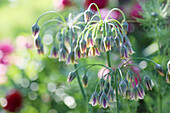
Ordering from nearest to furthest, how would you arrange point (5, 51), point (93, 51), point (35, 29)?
point (93, 51), point (35, 29), point (5, 51)

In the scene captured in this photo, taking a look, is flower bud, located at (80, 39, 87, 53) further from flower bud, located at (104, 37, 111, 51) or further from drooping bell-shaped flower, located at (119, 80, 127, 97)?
drooping bell-shaped flower, located at (119, 80, 127, 97)

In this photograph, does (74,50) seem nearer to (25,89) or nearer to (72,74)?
(72,74)

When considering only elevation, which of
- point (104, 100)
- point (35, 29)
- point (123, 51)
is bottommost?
point (104, 100)

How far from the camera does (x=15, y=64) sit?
276cm

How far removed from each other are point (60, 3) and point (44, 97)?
2.94ft

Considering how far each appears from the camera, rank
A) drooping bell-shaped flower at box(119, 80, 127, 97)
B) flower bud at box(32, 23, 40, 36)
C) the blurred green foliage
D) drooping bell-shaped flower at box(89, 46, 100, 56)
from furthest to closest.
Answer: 1. the blurred green foliage
2. flower bud at box(32, 23, 40, 36)
3. drooping bell-shaped flower at box(89, 46, 100, 56)
4. drooping bell-shaped flower at box(119, 80, 127, 97)

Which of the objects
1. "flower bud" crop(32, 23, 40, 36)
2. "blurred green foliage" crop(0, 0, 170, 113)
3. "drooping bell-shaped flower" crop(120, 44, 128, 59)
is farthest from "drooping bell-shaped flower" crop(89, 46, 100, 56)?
"blurred green foliage" crop(0, 0, 170, 113)

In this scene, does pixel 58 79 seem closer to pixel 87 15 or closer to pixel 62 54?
pixel 62 54

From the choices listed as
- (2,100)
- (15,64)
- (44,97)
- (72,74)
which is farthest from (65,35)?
(15,64)

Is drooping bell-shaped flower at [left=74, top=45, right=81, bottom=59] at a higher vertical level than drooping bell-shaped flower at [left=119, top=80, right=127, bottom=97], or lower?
higher

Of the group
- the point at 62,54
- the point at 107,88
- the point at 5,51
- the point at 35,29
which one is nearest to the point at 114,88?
the point at 107,88

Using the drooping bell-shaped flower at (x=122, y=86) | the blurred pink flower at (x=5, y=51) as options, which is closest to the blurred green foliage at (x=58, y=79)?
the blurred pink flower at (x=5, y=51)

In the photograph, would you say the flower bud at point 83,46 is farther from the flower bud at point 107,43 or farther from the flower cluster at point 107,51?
the flower bud at point 107,43

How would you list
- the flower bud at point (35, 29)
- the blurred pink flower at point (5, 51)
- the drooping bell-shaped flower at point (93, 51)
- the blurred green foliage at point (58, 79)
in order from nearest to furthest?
the drooping bell-shaped flower at point (93, 51), the flower bud at point (35, 29), the blurred green foliage at point (58, 79), the blurred pink flower at point (5, 51)
